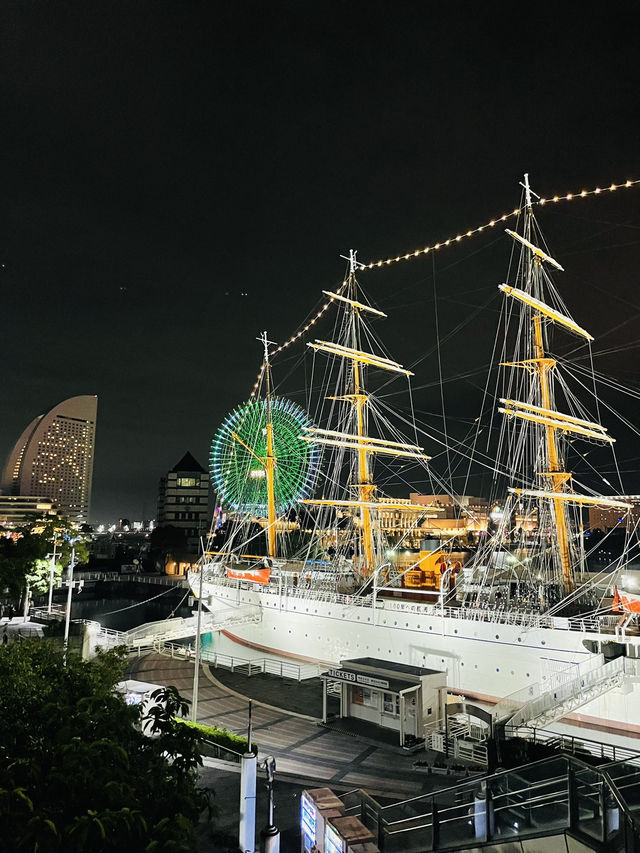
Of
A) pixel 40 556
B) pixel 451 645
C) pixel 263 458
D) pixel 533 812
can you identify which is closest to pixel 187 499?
pixel 263 458

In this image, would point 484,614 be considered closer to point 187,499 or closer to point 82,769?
point 82,769

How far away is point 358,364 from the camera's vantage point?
4297 centimetres

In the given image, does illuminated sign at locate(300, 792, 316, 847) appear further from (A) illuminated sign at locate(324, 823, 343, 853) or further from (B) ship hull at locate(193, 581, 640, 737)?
(B) ship hull at locate(193, 581, 640, 737)

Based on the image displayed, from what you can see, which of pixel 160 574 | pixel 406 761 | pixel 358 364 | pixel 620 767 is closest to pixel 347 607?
pixel 406 761

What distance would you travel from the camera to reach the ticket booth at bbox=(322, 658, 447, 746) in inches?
725

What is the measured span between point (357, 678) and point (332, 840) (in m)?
11.2

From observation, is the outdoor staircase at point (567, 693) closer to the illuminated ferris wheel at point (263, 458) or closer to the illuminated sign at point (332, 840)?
the illuminated sign at point (332, 840)

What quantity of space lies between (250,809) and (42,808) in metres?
5.68

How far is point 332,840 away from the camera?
349 inches

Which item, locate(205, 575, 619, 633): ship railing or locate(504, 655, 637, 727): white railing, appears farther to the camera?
locate(205, 575, 619, 633): ship railing

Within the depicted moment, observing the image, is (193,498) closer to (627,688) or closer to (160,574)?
(160,574)

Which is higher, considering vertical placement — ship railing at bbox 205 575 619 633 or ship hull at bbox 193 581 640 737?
ship railing at bbox 205 575 619 633

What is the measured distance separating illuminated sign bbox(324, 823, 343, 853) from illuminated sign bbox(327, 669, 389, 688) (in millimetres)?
10236

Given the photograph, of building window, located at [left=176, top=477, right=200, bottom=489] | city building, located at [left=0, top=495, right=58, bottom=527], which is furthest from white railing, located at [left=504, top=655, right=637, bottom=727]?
city building, located at [left=0, top=495, right=58, bottom=527]
